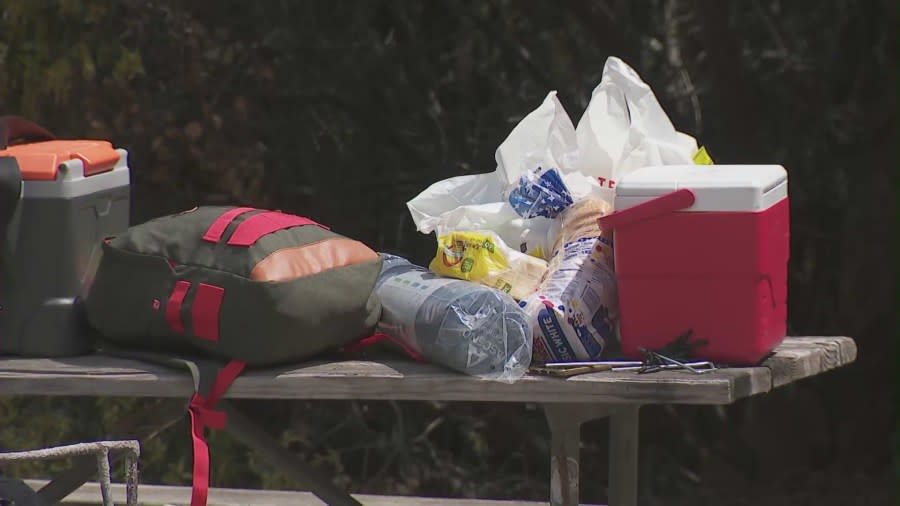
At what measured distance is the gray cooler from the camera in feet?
9.73

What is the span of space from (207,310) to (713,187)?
992mm

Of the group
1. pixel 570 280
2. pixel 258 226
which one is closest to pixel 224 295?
pixel 258 226

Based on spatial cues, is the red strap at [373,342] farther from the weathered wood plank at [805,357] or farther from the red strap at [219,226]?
the weathered wood plank at [805,357]

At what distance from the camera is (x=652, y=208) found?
2.71 metres

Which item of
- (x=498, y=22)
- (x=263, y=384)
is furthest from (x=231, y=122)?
(x=263, y=384)

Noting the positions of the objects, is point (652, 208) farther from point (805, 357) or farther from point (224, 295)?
point (224, 295)

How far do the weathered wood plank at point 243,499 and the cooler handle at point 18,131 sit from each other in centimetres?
110

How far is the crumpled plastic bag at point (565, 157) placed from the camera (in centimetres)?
310

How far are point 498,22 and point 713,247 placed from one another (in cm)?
293

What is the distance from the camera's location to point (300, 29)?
17.3 feet

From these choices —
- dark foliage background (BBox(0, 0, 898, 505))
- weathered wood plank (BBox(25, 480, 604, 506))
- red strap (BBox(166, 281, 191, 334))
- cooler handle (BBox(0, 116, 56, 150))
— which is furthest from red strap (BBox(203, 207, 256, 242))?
dark foliage background (BBox(0, 0, 898, 505))

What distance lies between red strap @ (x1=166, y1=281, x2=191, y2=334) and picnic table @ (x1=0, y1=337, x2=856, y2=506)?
0.33 feet

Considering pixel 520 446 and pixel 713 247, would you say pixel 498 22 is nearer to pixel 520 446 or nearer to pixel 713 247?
pixel 520 446

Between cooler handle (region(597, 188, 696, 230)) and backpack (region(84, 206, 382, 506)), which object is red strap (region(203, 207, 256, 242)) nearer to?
backpack (region(84, 206, 382, 506))
